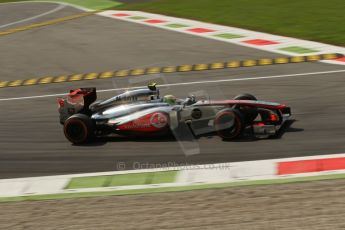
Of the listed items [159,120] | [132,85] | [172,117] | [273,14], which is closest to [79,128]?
[159,120]

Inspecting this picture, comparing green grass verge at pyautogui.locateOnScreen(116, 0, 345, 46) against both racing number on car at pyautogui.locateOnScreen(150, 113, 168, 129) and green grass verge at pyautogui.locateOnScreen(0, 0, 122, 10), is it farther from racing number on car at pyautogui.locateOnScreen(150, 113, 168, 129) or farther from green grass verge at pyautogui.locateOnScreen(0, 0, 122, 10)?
racing number on car at pyautogui.locateOnScreen(150, 113, 168, 129)

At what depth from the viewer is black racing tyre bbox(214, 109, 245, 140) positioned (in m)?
12.3

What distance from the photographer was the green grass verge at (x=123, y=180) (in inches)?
431

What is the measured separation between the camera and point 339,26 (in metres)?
23.3

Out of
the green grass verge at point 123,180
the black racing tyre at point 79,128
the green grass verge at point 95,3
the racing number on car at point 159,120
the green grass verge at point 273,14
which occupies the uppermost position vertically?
the green grass verge at point 273,14

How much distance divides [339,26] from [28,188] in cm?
1550

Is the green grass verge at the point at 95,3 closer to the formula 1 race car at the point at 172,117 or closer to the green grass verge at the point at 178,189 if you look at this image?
the formula 1 race car at the point at 172,117

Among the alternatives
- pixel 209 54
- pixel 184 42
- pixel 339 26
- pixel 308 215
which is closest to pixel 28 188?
pixel 308 215

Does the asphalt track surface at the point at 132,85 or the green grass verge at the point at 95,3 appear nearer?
A: the asphalt track surface at the point at 132,85

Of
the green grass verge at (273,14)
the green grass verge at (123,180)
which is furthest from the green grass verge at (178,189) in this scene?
the green grass verge at (273,14)

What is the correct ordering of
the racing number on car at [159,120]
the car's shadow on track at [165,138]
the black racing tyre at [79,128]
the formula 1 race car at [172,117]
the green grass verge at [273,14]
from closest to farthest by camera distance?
the formula 1 race car at [172,117], the car's shadow on track at [165,138], the racing number on car at [159,120], the black racing tyre at [79,128], the green grass verge at [273,14]

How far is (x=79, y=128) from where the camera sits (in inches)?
519

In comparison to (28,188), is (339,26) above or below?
above

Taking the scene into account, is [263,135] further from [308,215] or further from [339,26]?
[339,26]
